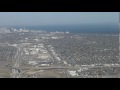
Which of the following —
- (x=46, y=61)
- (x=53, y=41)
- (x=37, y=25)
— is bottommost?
(x=46, y=61)

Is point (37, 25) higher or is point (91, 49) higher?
point (37, 25)

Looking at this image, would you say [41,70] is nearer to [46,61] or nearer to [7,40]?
[46,61]

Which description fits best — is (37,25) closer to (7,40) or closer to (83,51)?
(7,40)
